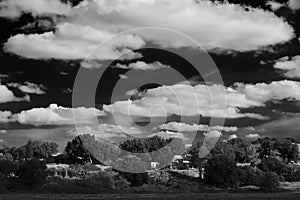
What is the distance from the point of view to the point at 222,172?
170 m

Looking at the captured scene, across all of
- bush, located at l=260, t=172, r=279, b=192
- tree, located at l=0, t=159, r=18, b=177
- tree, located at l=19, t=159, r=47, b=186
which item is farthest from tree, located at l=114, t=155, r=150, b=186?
bush, located at l=260, t=172, r=279, b=192

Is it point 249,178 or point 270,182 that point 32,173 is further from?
point 270,182

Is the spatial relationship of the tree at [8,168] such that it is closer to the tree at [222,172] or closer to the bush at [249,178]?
the tree at [222,172]

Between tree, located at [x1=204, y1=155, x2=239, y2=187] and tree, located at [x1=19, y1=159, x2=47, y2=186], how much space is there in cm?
6285

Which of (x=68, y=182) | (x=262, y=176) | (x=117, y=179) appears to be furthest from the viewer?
(x=262, y=176)

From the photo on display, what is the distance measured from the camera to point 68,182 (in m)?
152

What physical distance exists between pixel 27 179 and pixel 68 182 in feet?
56.3

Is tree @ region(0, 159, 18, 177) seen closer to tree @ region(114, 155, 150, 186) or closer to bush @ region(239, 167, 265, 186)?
tree @ region(114, 155, 150, 186)

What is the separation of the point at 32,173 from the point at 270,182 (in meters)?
82.1

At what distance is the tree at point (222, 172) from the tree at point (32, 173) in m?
62.8

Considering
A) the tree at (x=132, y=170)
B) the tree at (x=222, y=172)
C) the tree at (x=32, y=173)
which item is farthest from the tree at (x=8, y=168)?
the tree at (x=222, y=172)

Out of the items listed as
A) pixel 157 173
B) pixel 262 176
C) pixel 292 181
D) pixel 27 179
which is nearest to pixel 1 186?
pixel 27 179

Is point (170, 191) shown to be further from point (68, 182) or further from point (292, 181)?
point (292, 181)

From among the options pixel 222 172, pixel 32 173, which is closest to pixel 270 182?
pixel 222 172
